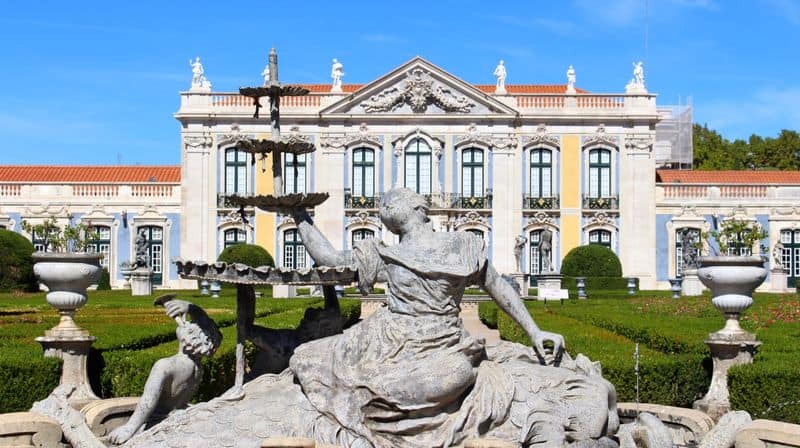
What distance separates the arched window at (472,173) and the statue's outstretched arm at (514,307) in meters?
30.3

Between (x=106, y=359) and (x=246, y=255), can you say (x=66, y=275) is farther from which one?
(x=246, y=255)

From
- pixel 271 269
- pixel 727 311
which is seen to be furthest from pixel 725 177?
pixel 271 269

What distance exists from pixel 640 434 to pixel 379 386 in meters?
1.34

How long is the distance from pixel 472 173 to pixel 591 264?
5.27 meters

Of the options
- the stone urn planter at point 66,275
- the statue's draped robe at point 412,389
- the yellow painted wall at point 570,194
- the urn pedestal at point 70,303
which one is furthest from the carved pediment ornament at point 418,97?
the statue's draped robe at point 412,389

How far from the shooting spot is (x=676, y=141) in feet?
149

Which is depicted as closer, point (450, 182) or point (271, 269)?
point (271, 269)

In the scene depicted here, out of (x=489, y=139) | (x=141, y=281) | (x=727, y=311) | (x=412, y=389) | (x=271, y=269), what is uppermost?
(x=489, y=139)

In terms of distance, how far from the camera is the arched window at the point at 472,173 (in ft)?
116

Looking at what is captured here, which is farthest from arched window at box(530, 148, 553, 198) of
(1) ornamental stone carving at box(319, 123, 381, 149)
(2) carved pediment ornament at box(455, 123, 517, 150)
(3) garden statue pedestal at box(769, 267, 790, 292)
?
(3) garden statue pedestal at box(769, 267, 790, 292)

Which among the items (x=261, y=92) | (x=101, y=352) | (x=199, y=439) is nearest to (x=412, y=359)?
(x=199, y=439)

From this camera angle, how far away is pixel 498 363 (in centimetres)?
521

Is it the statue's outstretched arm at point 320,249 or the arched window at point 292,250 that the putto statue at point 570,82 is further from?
the statue's outstretched arm at point 320,249

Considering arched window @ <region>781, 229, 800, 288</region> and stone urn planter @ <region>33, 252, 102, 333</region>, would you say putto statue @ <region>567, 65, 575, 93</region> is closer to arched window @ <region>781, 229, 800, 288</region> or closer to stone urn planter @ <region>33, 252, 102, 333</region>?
arched window @ <region>781, 229, 800, 288</region>
